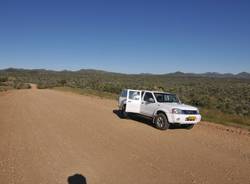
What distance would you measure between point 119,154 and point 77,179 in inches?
→ 78.0

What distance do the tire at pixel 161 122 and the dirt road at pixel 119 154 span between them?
1.43 ft

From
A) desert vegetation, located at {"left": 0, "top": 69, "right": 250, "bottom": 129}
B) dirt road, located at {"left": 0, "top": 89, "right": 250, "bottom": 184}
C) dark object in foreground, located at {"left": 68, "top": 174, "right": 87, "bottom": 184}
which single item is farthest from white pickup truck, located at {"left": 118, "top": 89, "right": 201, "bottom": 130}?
dark object in foreground, located at {"left": 68, "top": 174, "right": 87, "bottom": 184}

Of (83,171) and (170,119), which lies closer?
(83,171)

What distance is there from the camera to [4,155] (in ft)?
21.7

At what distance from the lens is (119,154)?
23.1 feet

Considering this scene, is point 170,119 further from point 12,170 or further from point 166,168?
point 12,170

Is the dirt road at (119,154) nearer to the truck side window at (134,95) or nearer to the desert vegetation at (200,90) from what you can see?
the truck side window at (134,95)

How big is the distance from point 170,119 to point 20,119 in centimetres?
728

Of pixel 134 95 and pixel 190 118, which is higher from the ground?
pixel 134 95

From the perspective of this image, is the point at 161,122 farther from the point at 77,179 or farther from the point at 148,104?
the point at 77,179

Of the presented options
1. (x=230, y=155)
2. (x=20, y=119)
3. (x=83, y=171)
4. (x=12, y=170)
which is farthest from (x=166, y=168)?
(x=20, y=119)

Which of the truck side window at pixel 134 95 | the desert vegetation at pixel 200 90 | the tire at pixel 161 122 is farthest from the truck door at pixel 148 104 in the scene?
the desert vegetation at pixel 200 90

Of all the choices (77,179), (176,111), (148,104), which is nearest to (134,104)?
(148,104)

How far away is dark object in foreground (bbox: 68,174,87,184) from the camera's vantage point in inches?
202
